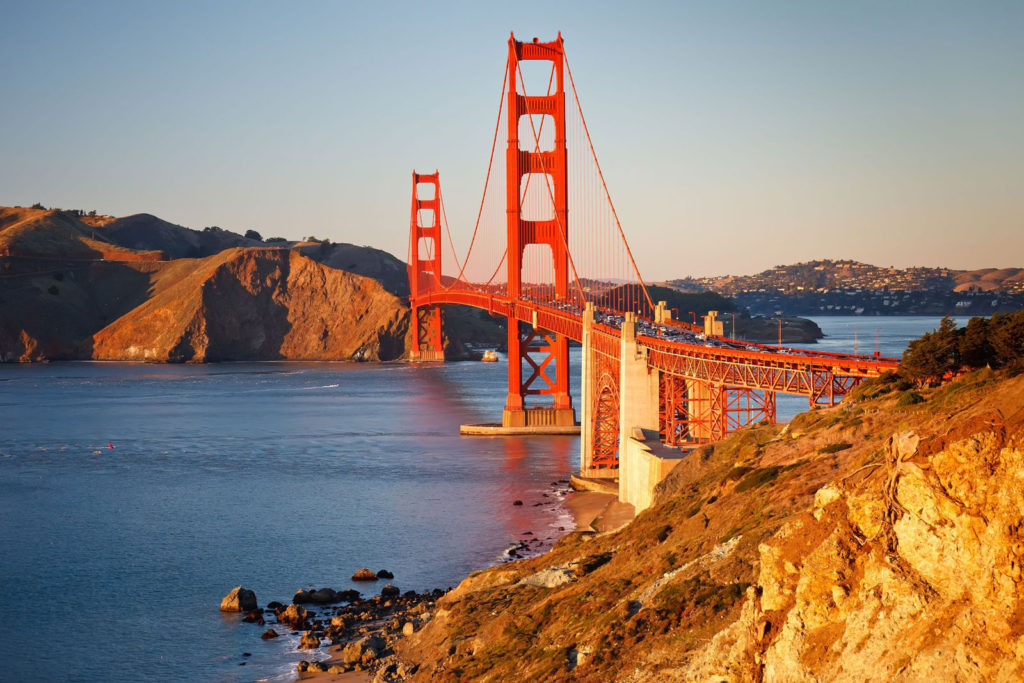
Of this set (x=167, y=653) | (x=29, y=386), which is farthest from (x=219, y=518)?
(x=29, y=386)

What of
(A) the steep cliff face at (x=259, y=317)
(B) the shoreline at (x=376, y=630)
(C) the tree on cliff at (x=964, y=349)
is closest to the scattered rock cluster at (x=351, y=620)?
(B) the shoreline at (x=376, y=630)

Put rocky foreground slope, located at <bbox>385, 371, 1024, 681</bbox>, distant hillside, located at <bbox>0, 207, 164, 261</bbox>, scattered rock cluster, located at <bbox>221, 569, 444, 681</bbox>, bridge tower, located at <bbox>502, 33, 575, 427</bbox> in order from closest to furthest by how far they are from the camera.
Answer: rocky foreground slope, located at <bbox>385, 371, 1024, 681</bbox>
scattered rock cluster, located at <bbox>221, 569, 444, 681</bbox>
bridge tower, located at <bbox>502, 33, 575, 427</bbox>
distant hillside, located at <bbox>0, 207, 164, 261</bbox>

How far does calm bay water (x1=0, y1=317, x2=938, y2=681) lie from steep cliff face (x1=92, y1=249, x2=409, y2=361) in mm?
57381

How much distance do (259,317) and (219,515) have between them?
352 feet

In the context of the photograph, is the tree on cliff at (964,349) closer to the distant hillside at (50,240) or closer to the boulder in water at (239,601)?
the boulder in water at (239,601)

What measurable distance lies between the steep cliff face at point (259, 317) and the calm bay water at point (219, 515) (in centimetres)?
5738

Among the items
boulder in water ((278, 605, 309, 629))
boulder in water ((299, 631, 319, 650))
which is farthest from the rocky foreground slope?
boulder in water ((278, 605, 309, 629))

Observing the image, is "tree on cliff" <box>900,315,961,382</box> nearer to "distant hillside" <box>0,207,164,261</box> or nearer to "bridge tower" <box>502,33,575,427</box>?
"bridge tower" <box>502,33,575,427</box>

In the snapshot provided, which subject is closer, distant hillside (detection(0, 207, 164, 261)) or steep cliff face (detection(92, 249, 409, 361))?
steep cliff face (detection(92, 249, 409, 361))

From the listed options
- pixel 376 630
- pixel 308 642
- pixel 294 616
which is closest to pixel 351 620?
pixel 376 630

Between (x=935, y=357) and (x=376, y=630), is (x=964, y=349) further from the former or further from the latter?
(x=376, y=630)

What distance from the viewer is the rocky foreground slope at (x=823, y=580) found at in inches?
378

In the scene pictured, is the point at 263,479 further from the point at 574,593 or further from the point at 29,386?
the point at 29,386

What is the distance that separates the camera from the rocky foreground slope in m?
9.61
